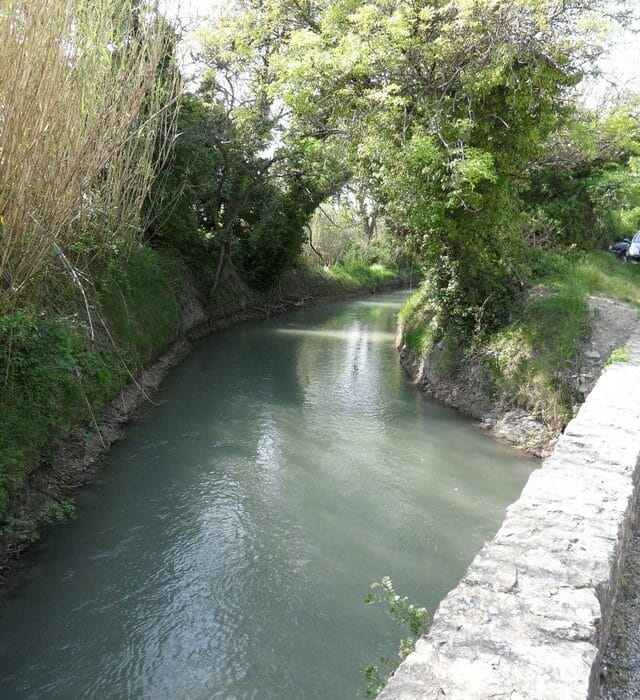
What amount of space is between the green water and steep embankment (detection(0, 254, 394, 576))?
30 cm

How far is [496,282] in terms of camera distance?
923 centimetres

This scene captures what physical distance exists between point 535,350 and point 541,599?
252 inches

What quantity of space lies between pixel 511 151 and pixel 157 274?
7061 millimetres

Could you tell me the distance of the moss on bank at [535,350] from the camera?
7.76 meters

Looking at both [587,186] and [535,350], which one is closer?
[535,350]

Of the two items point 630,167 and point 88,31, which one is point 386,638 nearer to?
point 88,31

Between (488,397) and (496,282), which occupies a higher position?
(496,282)

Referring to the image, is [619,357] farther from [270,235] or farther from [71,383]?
[270,235]

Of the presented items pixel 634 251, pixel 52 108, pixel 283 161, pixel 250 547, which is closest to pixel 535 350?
pixel 250 547

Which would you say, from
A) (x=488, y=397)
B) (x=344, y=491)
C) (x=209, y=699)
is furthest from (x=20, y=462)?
(x=488, y=397)

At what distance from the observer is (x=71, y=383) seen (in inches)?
235

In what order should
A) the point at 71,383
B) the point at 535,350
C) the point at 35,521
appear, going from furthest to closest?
the point at 535,350
the point at 71,383
the point at 35,521

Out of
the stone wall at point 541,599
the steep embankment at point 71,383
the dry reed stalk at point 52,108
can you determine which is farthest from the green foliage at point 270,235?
the stone wall at point 541,599

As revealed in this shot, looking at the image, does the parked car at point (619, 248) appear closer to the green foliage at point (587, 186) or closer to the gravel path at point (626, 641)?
the green foliage at point (587, 186)
